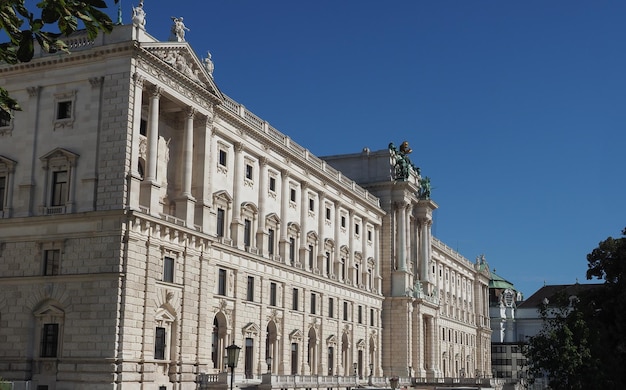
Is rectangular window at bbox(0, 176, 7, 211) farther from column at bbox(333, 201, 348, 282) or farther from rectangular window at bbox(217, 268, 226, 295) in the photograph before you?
column at bbox(333, 201, 348, 282)

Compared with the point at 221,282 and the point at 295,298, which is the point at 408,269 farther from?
the point at 221,282

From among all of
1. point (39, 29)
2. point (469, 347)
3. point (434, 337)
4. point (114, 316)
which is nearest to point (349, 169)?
point (434, 337)

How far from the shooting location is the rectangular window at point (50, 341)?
4262 cm

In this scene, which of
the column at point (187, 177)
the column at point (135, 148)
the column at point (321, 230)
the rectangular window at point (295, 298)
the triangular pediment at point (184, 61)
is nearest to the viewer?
the column at point (135, 148)

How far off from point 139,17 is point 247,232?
20.2 meters

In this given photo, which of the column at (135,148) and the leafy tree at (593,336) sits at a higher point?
the column at (135,148)

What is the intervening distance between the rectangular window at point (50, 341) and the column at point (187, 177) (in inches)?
390

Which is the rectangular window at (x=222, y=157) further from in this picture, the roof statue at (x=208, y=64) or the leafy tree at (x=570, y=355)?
the leafy tree at (x=570, y=355)

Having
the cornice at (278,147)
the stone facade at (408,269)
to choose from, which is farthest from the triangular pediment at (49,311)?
the stone facade at (408,269)

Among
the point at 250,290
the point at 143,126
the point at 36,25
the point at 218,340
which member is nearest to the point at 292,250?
the point at 250,290

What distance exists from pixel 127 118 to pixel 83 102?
3.39 meters

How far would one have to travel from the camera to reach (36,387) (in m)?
41.5

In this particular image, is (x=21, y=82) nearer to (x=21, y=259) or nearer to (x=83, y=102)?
(x=83, y=102)

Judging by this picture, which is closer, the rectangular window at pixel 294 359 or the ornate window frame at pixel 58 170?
the ornate window frame at pixel 58 170
